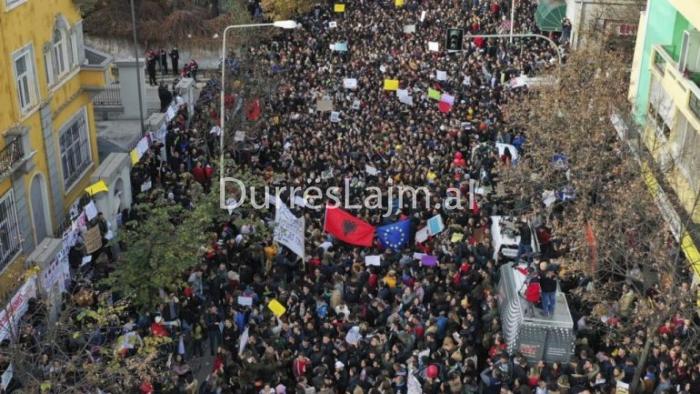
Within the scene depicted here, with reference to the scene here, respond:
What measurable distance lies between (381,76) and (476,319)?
19.1m

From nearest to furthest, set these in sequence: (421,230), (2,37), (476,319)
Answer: (476,319), (2,37), (421,230)

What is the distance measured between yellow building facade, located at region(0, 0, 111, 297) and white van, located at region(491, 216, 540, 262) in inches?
462

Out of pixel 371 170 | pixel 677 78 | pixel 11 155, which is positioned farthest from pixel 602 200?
pixel 11 155

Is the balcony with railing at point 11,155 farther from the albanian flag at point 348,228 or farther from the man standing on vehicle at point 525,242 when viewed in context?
the man standing on vehicle at point 525,242

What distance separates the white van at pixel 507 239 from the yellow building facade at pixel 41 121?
38.5 feet

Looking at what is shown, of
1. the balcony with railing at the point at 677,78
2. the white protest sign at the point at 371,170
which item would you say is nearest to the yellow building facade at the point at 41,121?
the white protest sign at the point at 371,170

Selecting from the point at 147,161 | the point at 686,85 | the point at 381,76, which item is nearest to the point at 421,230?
the point at 686,85

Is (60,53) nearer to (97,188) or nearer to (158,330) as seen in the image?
(97,188)

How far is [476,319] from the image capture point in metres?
21.9

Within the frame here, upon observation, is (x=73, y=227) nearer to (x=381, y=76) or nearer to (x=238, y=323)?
(x=238, y=323)

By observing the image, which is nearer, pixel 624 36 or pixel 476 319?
pixel 476 319

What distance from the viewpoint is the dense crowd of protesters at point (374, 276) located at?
20.0 metres

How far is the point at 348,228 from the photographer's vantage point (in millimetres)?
26125

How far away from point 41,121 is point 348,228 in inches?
347
